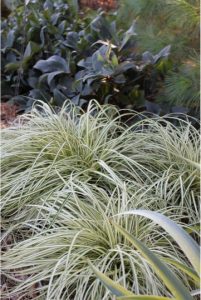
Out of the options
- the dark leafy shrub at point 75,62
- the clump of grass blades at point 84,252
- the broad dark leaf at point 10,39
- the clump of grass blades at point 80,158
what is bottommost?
the clump of grass blades at point 84,252

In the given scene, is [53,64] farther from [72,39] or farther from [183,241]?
[183,241]

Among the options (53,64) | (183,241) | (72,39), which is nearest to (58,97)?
(53,64)

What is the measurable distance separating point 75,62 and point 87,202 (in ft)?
4.51

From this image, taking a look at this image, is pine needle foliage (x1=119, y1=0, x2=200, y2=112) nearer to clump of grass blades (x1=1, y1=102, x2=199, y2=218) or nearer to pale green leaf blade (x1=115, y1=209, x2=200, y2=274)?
clump of grass blades (x1=1, y1=102, x2=199, y2=218)

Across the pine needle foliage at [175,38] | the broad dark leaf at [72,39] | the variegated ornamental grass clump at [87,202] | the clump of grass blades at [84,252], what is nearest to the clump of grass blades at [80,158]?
the variegated ornamental grass clump at [87,202]

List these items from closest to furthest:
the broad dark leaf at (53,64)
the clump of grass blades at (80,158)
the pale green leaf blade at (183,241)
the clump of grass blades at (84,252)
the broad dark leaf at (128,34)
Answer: the pale green leaf blade at (183,241) → the clump of grass blades at (84,252) → the clump of grass blades at (80,158) → the broad dark leaf at (128,34) → the broad dark leaf at (53,64)

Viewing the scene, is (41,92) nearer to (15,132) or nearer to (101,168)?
(15,132)

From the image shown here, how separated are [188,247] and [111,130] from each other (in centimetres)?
126

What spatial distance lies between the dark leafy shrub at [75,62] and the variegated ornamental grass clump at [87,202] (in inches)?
18.0

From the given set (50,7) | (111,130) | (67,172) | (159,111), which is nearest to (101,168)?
(67,172)

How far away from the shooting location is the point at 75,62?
118 inches

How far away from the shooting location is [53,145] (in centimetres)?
212

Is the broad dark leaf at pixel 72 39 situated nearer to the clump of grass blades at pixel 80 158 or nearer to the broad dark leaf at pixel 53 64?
the broad dark leaf at pixel 53 64

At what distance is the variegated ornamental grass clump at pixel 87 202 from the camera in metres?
1.52
